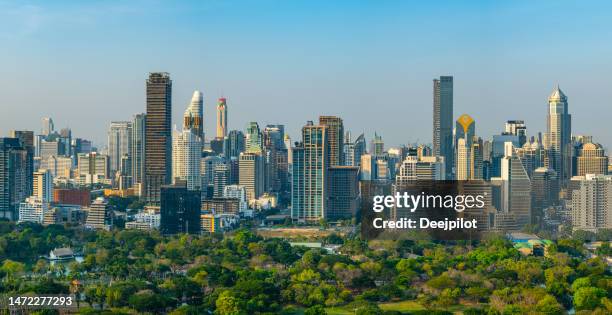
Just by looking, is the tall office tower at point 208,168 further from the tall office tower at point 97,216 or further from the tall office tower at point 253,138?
the tall office tower at point 97,216

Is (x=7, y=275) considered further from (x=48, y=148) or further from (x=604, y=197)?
(x=48, y=148)

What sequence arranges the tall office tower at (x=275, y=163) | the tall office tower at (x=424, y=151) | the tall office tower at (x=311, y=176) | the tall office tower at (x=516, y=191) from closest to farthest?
the tall office tower at (x=516, y=191), the tall office tower at (x=311, y=176), the tall office tower at (x=275, y=163), the tall office tower at (x=424, y=151)

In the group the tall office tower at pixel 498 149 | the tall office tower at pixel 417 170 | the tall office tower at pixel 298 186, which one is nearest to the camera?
the tall office tower at pixel 298 186

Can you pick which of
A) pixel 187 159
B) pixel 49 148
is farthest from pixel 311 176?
pixel 49 148

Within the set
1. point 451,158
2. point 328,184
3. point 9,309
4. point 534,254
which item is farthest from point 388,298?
point 451,158

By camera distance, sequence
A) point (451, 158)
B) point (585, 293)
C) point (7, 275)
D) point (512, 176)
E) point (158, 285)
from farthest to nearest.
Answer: point (451, 158)
point (512, 176)
point (7, 275)
point (158, 285)
point (585, 293)

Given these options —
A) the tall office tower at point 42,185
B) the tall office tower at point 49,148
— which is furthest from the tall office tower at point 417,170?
the tall office tower at point 49,148

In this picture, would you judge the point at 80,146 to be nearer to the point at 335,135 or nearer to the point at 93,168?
the point at 93,168
